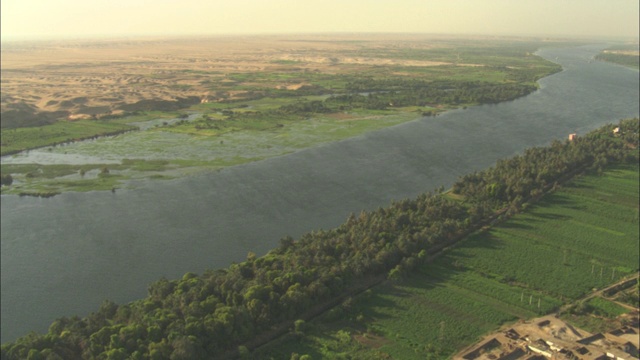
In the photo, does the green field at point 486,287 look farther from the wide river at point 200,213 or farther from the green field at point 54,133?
the green field at point 54,133

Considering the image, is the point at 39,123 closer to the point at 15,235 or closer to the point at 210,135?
the point at 210,135

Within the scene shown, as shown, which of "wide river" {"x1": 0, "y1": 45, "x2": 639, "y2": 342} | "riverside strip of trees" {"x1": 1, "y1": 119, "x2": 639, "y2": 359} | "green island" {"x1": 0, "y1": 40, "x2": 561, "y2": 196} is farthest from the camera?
"green island" {"x1": 0, "y1": 40, "x2": 561, "y2": 196}

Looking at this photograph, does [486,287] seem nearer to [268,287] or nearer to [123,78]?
[268,287]

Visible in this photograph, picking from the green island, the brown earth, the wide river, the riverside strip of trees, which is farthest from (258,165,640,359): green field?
the brown earth

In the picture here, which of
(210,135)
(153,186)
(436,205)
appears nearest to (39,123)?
(210,135)

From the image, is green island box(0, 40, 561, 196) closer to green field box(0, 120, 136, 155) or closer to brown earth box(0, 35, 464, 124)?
green field box(0, 120, 136, 155)

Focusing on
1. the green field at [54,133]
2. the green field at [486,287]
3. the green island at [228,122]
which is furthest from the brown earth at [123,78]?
the green field at [486,287]
